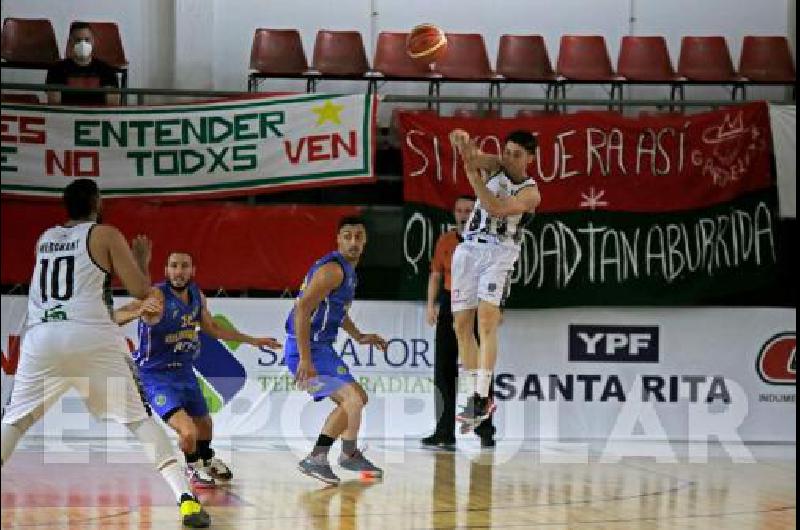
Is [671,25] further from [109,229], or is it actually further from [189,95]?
[109,229]

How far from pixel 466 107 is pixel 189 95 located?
12.0 ft

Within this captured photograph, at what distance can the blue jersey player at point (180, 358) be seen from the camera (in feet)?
29.8

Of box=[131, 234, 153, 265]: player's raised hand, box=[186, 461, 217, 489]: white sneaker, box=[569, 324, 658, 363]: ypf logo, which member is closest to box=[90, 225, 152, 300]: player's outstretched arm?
box=[131, 234, 153, 265]: player's raised hand

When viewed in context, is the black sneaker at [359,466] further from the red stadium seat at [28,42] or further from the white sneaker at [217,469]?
the red stadium seat at [28,42]

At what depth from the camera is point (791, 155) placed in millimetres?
13234

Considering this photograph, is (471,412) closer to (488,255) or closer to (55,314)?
(488,255)

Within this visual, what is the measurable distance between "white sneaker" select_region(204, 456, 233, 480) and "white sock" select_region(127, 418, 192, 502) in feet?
6.81

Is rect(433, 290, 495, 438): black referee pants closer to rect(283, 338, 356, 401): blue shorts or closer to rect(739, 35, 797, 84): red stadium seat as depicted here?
rect(283, 338, 356, 401): blue shorts

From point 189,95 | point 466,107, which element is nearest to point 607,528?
point 189,95

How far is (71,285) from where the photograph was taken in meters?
6.99

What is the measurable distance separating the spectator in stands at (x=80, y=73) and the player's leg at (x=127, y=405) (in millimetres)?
6807

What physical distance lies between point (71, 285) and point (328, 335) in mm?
2829

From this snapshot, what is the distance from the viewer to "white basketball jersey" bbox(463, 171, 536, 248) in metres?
9.41

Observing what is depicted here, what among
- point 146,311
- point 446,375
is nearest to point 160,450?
point 146,311
